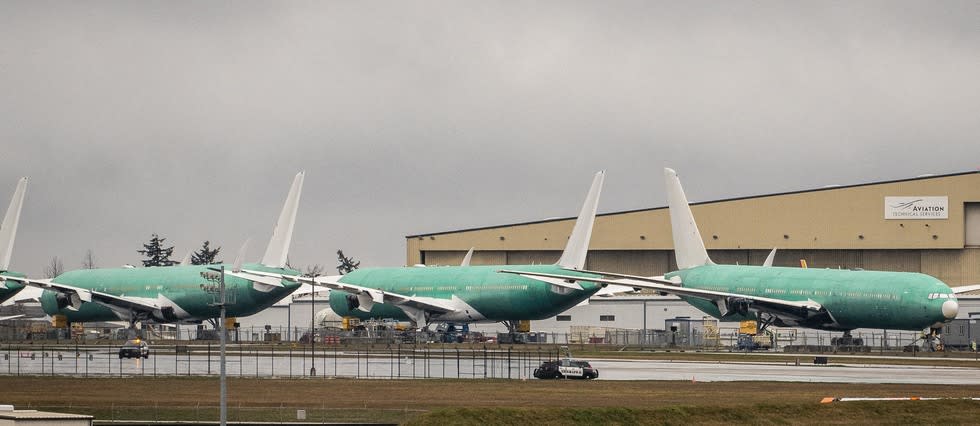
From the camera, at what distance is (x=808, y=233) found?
404ft

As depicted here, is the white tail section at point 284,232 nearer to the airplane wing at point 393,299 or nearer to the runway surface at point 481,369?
the airplane wing at point 393,299

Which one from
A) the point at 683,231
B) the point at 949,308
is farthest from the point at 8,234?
the point at 949,308

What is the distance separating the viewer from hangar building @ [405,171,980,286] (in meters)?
119

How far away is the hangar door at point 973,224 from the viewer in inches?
4660

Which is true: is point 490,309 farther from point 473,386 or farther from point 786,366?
point 473,386

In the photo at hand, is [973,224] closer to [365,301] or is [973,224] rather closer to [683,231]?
[683,231]

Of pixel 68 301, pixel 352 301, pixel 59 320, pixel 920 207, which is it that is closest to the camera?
pixel 352 301

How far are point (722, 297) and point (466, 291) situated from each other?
21.7 metres

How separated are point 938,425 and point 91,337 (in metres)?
95.0

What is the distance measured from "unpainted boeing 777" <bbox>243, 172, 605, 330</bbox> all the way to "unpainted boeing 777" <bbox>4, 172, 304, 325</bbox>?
5.50ft

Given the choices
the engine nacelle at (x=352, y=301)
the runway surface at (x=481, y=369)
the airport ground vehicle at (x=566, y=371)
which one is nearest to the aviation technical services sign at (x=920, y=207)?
the runway surface at (x=481, y=369)

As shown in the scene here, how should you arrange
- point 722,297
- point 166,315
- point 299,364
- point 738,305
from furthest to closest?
point 166,315, point 722,297, point 738,305, point 299,364

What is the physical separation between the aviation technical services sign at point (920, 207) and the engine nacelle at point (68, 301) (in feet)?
221

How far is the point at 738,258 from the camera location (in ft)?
415
